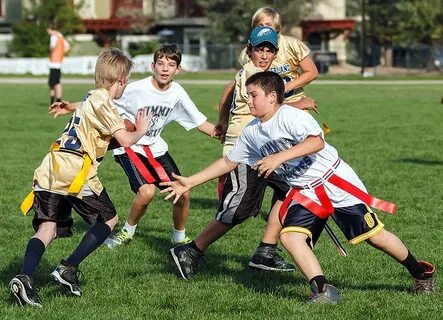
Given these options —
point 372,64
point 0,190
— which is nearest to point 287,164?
point 0,190

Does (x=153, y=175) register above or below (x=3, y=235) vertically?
above

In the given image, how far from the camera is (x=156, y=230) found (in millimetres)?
9359

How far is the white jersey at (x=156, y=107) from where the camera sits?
8234 millimetres

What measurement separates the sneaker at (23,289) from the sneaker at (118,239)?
221 cm

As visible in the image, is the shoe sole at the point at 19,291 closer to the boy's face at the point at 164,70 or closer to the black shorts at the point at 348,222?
the black shorts at the point at 348,222

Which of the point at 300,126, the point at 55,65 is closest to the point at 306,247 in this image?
the point at 300,126

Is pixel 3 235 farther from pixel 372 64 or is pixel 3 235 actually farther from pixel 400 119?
pixel 372 64

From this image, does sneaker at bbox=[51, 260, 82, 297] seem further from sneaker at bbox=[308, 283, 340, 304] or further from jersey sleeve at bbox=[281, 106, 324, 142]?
jersey sleeve at bbox=[281, 106, 324, 142]

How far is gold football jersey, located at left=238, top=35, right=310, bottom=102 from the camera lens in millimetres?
8328

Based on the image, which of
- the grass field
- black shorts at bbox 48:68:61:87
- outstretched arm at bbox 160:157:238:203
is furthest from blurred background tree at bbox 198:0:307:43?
outstretched arm at bbox 160:157:238:203

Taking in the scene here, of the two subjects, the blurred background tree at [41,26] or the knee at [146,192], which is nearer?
the knee at [146,192]

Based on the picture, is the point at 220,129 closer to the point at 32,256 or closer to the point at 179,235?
the point at 179,235

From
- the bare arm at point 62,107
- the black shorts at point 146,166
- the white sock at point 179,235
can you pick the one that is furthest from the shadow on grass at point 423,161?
the bare arm at point 62,107

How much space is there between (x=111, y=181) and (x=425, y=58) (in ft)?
181
